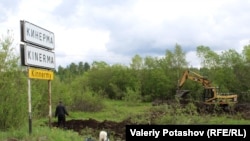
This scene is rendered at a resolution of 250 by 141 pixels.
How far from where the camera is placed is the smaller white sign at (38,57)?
44.0ft

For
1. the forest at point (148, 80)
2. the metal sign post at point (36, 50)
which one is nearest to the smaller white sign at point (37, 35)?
the metal sign post at point (36, 50)

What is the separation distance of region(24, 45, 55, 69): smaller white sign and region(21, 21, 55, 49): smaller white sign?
22 cm

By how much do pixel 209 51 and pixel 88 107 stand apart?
103 ft

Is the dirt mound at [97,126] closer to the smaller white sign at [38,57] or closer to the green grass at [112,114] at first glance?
the green grass at [112,114]

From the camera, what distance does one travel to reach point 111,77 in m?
86.8

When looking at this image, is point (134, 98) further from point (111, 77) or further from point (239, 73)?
point (111, 77)

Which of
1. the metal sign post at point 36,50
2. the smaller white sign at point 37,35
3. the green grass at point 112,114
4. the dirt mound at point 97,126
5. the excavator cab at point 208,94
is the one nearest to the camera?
the metal sign post at point 36,50

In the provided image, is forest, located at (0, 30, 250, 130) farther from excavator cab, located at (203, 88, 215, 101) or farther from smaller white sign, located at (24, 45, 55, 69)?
smaller white sign, located at (24, 45, 55, 69)

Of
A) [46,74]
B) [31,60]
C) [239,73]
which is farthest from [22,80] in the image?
[239,73]

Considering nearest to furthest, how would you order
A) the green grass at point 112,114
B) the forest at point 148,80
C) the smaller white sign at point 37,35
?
the smaller white sign at point 37,35
the green grass at point 112,114
the forest at point 148,80

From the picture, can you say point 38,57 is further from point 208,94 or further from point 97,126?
point 208,94

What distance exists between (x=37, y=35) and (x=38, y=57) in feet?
2.42

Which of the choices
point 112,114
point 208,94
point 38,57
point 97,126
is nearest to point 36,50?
point 38,57

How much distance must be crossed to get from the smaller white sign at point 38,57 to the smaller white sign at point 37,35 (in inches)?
8.6
